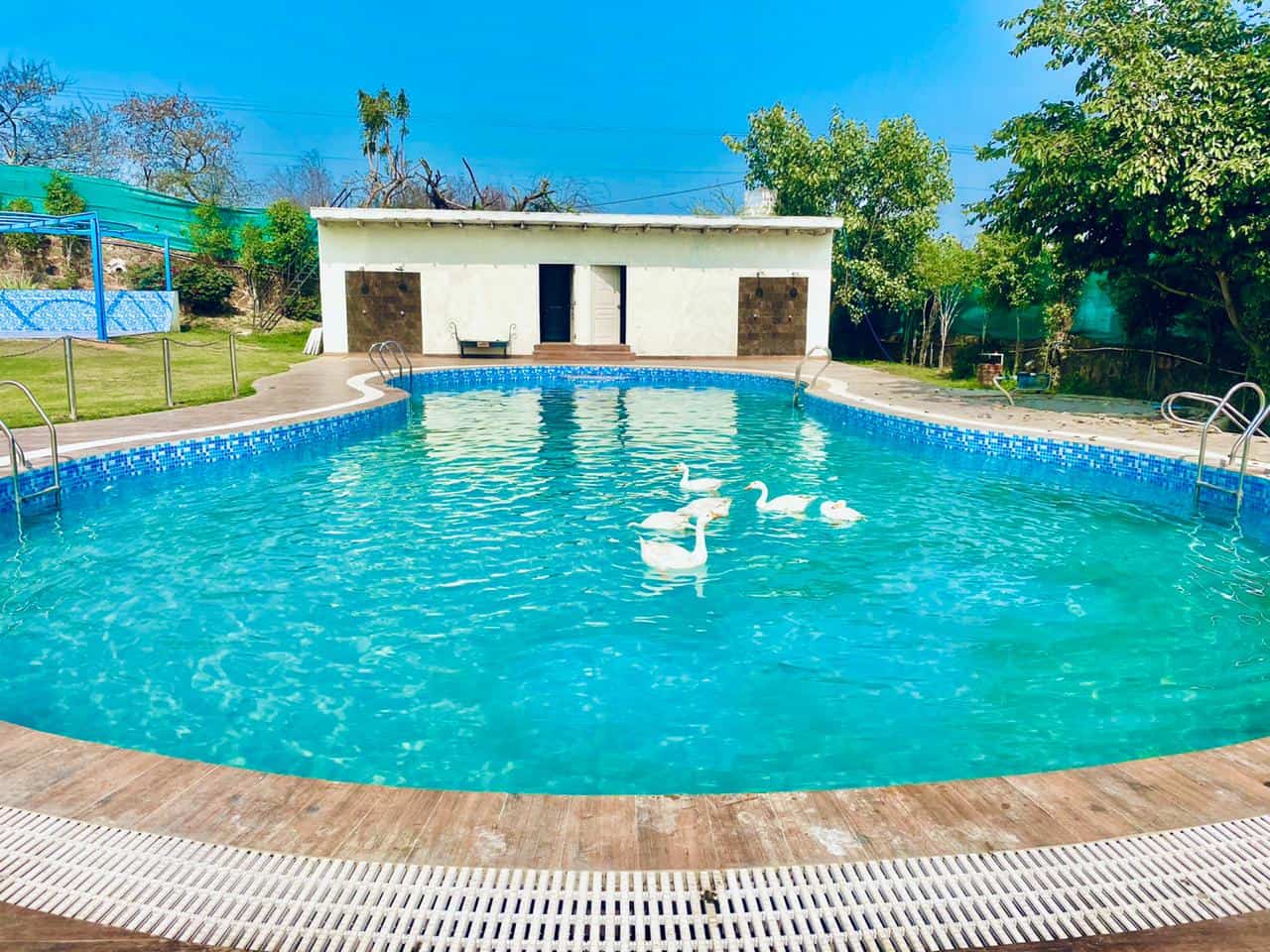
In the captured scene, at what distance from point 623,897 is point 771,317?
21.8 meters

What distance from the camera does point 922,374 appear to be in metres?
19.7

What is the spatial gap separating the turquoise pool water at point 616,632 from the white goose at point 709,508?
21 centimetres

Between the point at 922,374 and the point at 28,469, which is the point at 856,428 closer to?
the point at 922,374

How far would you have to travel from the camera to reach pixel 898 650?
5.20 meters

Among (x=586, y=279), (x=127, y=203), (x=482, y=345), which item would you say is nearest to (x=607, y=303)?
(x=586, y=279)

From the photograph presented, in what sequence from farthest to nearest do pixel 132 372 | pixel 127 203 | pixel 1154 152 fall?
pixel 127 203
pixel 132 372
pixel 1154 152

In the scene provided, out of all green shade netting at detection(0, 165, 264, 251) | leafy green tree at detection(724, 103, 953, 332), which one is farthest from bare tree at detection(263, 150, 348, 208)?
leafy green tree at detection(724, 103, 953, 332)

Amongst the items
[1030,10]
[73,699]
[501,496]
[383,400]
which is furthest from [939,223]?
[73,699]

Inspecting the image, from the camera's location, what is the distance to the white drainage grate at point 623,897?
7.34ft

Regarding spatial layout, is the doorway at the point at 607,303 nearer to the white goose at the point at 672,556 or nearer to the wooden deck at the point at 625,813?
the white goose at the point at 672,556

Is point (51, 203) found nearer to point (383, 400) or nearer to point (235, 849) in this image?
point (383, 400)

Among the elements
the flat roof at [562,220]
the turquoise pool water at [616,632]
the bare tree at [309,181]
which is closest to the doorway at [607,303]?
the flat roof at [562,220]

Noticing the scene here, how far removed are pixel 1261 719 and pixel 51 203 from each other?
28858 millimetres

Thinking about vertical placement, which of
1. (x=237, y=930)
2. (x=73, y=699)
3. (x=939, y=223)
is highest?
(x=939, y=223)
